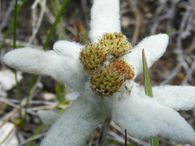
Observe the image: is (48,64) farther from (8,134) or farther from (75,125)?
(8,134)

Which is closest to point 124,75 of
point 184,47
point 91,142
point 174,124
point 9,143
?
point 174,124

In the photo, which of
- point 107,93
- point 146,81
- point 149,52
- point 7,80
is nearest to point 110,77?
point 107,93

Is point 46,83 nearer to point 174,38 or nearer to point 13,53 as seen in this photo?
point 174,38

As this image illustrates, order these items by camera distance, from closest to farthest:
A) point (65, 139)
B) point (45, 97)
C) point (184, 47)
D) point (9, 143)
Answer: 1. point (65, 139)
2. point (9, 143)
3. point (45, 97)
4. point (184, 47)

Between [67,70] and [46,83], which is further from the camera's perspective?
[46,83]

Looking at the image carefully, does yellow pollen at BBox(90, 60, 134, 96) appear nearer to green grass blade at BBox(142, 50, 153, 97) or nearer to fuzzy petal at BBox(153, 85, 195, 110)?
green grass blade at BBox(142, 50, 153, 97)

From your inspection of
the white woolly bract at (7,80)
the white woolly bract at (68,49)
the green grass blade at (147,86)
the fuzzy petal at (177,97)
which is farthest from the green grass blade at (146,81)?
the white woolly bract at (7,80)

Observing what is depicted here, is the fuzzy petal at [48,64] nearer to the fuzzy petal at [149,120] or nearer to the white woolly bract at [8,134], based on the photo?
the fuzzy petal at [149,120]

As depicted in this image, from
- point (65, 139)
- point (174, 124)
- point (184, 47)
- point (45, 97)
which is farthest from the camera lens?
point (184, 47)
